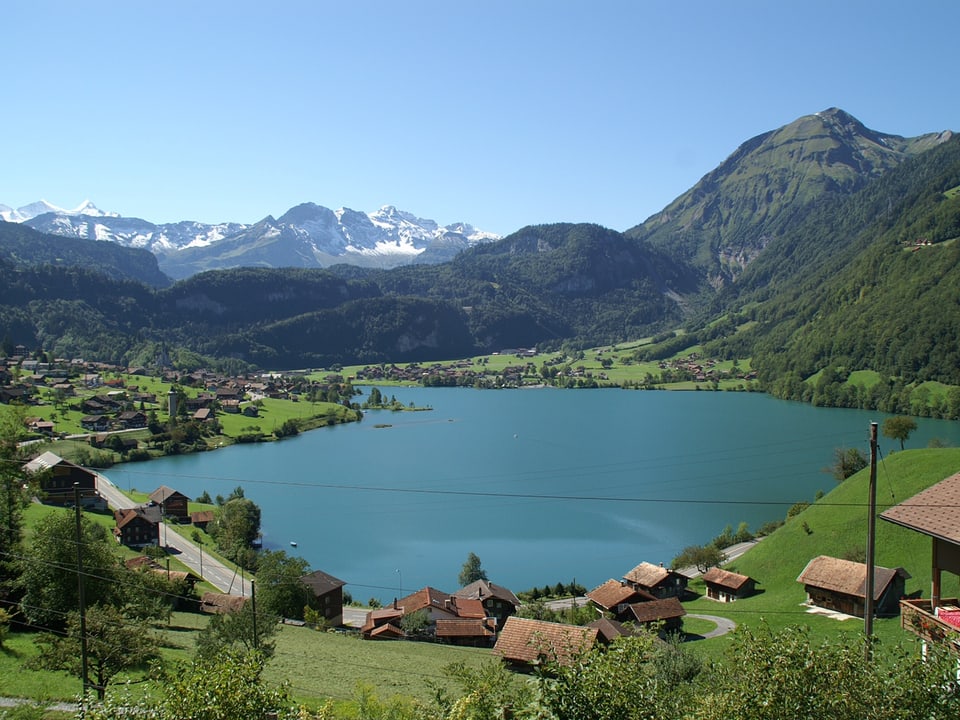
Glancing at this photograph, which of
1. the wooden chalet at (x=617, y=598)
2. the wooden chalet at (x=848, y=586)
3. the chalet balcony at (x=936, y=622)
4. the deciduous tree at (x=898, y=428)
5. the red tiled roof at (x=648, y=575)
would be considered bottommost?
the wooden chalet at (x=617, y=598)

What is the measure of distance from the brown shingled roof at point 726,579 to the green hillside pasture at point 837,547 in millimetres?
695

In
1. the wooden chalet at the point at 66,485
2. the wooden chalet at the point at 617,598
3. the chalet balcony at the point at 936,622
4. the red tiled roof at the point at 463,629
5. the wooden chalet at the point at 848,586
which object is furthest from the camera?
the wooden chalet at the point at 66,485

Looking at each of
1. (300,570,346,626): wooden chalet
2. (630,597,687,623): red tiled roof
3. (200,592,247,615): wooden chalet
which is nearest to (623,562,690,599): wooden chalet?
(630,597,687,623): red tiled roof

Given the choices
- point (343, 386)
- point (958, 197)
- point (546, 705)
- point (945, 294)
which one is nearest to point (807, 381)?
point (945, 294)

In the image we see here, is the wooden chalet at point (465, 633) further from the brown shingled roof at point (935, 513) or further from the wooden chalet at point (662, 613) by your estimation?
the brown shingled roof at point (935, 513)

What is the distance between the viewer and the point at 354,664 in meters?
18.9

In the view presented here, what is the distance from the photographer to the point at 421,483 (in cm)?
5372

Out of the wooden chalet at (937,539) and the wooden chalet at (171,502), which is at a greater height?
the wooden chalet at (937,539)

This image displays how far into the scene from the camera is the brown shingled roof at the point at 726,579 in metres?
28.4

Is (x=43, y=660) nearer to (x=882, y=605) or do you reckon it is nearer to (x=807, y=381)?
(x=882, y=605)

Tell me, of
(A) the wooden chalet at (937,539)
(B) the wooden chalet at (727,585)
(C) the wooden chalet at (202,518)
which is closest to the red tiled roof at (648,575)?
(B) the wooden chalet at (727,585)

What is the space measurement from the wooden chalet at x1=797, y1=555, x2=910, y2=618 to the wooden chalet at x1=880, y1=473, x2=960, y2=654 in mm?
15874

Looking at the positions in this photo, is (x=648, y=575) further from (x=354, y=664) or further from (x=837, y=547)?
(x=354, y=664)

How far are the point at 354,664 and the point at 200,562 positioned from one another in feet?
54.2
